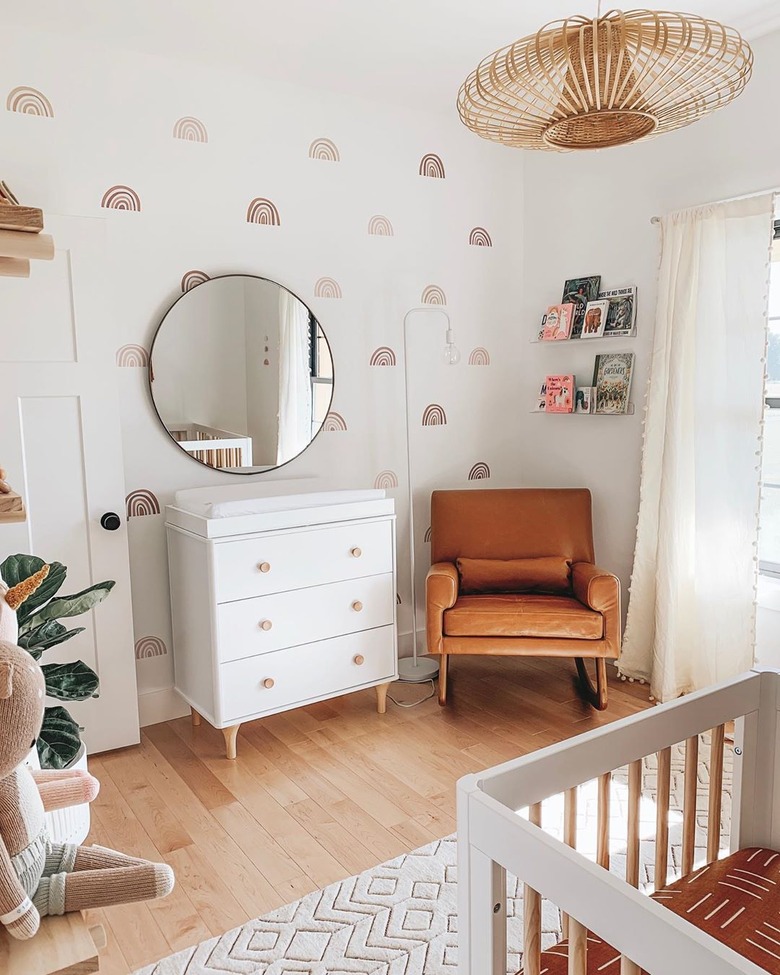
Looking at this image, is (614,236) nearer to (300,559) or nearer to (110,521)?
(300,559)

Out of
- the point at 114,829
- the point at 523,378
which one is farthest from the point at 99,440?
the point at 523,378

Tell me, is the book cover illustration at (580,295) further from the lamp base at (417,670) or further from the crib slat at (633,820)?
the crib slat at (633,820)

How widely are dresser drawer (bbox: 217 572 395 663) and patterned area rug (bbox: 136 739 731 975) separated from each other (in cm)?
93

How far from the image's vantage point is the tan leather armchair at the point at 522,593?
3.09 meters

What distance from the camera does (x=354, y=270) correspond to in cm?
353

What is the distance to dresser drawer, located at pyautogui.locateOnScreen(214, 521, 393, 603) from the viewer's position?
2754 mm

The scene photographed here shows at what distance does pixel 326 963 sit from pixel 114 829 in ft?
2.96

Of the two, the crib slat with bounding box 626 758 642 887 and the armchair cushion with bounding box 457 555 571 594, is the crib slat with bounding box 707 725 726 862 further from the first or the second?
the armchair cushion with bounding box 457 555 571 594

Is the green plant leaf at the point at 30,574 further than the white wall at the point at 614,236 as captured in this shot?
No

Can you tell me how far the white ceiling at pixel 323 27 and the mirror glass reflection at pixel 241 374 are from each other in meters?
0.86

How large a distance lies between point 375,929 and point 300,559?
4.28ft

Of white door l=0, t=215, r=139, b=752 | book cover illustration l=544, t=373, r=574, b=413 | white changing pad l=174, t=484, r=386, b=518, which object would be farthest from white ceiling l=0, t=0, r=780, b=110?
white changing pad l=174, t=484, r=386, b=518

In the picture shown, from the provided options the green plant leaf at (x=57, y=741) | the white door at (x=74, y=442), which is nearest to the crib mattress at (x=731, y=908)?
the green plant leaf at (x=57, y=741)

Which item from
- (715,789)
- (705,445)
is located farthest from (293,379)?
(715,789)
